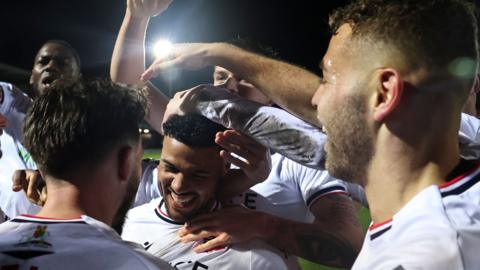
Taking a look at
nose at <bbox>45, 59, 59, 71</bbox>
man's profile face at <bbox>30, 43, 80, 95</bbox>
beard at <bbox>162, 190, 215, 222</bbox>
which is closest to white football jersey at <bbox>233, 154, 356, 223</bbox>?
beard at <bbox>162, 190, 215, 222</bbox>

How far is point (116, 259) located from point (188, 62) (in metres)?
0.64

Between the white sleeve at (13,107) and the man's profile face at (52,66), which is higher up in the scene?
the man's profile face at (52,66)

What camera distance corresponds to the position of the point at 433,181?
104 cm

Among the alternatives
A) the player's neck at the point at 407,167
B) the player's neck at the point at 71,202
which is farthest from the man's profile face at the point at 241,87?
the player's neck at the point at 407,167

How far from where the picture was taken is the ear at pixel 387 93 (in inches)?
40.9

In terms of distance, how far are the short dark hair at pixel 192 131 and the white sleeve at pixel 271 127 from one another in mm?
361

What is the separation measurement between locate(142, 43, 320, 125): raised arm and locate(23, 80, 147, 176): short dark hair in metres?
0.21

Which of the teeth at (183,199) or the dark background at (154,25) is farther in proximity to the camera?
the dark background at (154,25)

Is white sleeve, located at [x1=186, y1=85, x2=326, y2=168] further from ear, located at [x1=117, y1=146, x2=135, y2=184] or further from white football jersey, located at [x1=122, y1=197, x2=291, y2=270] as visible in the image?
white football jersey, located at [x1=122, y1=197, x2=291, y2=270]

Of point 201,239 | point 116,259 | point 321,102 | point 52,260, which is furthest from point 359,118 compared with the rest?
point 201,239

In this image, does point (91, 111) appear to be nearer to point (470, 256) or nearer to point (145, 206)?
point (145, 206)

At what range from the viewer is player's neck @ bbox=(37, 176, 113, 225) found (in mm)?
1389

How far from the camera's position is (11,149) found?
3.49 meters

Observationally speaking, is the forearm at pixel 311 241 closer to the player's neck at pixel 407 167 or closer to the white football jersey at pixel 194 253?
the white football jersey at pixel 194 253
